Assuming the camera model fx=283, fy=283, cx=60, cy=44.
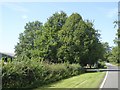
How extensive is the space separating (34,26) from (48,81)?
2960 inches

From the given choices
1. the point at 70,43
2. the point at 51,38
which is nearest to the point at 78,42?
the point at 70,43

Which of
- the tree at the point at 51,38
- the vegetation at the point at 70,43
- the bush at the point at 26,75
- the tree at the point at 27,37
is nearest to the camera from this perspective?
the bush at the point at 26,75

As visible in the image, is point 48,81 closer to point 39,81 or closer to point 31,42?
point 39,81

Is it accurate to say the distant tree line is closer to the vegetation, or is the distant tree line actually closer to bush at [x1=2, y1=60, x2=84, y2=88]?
the vegetation

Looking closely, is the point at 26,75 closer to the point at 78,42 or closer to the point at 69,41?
the point at 78,42

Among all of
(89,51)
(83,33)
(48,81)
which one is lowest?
(48,81)

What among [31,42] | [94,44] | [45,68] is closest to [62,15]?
[94,44]

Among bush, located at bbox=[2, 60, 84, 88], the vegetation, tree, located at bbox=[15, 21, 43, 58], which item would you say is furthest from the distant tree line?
tree, located at bbox=[15, 21, 43, 58]

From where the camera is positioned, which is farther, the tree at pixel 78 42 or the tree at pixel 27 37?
the tree at pixel 27 37

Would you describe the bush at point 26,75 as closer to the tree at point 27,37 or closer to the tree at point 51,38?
the tree at point 51,38

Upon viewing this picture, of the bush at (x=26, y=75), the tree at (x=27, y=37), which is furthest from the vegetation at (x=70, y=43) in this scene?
the tree at (x=27, y=37)

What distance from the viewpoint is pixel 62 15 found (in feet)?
216

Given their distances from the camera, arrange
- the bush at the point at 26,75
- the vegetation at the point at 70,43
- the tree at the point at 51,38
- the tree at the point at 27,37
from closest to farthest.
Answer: the bush at the point at 26,75
the vegetation at the point at 70,43
the tree at the point at 51,38
the tree at the point at 27,37

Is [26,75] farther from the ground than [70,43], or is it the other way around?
[70,43]
